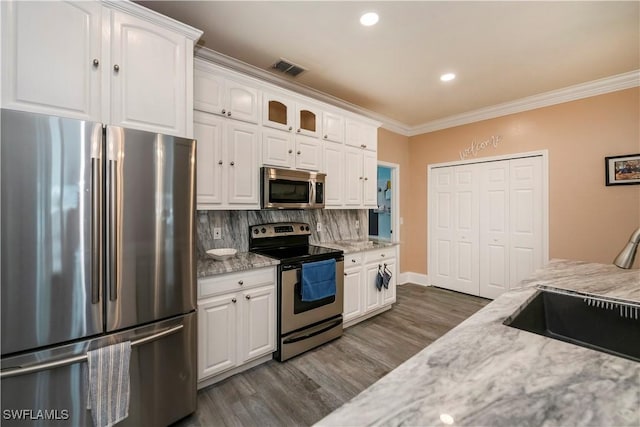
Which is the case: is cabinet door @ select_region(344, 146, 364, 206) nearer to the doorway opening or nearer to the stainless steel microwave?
the stainless steel microwave

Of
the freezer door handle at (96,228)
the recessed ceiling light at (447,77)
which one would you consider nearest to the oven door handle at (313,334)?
the freezer door handle at (96,228)

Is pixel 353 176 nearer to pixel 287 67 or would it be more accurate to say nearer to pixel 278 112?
pixel 278 112

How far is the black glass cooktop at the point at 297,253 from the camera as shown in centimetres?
254

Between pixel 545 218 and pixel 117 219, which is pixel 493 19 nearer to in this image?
pixel 545 218

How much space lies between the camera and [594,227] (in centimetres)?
323

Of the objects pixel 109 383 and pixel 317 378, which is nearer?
pixel 109 383

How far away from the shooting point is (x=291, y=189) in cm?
286

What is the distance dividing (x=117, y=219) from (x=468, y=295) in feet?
15.4

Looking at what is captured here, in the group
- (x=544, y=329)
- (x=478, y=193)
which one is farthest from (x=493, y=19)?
(x=478, y=193)

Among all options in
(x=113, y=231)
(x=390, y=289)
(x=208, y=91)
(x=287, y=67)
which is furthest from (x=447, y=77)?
(x=113, y=231)

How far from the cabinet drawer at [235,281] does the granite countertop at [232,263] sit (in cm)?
5

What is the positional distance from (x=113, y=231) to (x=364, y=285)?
2.54 meters

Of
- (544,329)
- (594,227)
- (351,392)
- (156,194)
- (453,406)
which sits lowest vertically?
(351,392)

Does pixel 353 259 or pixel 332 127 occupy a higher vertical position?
pixel 332 127
